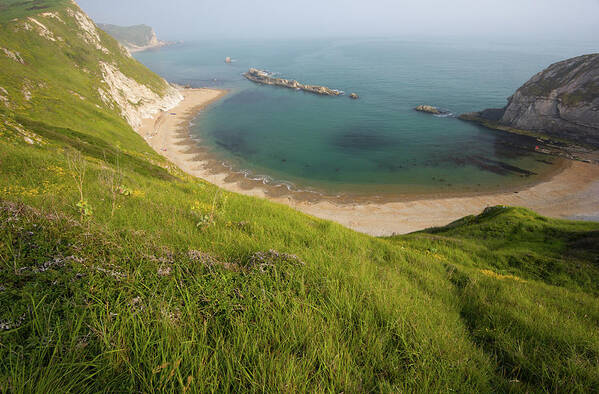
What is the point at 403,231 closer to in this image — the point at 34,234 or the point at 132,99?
the point at 34,234

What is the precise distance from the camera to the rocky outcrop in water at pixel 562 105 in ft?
178

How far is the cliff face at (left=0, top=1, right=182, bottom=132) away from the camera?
31.1 metres

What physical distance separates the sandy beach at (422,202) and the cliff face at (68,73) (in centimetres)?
1791

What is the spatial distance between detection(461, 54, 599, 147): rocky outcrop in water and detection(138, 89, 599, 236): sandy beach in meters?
14.3

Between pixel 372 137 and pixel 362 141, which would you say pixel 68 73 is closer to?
pixel 362 141

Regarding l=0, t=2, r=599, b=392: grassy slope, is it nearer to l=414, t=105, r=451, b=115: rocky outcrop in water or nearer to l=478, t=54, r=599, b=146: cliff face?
l=478, t=54, r=599, b=146: cliff face

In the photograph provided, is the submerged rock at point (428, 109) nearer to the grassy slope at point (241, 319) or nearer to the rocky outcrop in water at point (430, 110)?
the rocky outcrop in water at point (430, 110)

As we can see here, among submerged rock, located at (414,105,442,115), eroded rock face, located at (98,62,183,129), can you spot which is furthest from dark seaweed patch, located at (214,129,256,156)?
submerged rock, located at (414,105,442,115)

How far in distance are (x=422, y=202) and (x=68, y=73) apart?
70475 millimetres

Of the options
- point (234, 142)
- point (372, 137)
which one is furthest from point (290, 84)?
point (234, 142)

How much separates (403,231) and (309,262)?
103 feet

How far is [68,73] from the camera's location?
160 ft

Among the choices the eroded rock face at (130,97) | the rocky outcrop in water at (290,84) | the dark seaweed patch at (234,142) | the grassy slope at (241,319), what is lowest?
the dark seaweed patch at (234,142)

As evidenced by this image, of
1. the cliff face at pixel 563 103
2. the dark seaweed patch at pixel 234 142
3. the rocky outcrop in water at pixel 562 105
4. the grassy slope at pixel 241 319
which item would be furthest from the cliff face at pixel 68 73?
the cliff face at pixel 563 103
